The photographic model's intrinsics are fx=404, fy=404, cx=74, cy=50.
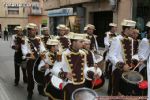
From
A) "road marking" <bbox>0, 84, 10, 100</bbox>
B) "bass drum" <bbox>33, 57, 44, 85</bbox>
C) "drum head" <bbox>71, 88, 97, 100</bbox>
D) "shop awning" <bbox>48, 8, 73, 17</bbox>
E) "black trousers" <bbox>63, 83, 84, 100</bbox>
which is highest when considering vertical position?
"shop awning" <bbox>48, 8, 73, 17</bbox>

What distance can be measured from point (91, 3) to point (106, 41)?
14761 millimetres

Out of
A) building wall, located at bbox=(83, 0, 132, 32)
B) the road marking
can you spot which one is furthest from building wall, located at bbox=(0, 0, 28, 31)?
the road marking

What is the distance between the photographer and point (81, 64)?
6398 millimetres

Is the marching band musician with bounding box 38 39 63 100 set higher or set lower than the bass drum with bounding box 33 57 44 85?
higher

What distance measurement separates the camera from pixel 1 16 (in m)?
67.2

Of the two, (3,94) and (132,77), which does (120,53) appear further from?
(3,94)

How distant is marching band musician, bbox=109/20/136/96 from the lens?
770cm

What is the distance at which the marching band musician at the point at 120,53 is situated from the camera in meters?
7.70

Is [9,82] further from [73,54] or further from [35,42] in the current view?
[73,54]

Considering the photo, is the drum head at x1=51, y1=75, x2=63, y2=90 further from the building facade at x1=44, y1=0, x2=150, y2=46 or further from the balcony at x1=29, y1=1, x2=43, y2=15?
the balcony at x1=29, y1=1, x2=43, y2=15

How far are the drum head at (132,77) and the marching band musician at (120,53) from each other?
0.54 m

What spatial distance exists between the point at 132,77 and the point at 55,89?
1.34 metres

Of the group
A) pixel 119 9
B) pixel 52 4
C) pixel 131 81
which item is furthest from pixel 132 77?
pixel 52 4

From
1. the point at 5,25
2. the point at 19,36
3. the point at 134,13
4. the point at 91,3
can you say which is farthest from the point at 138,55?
the point at 5,25
